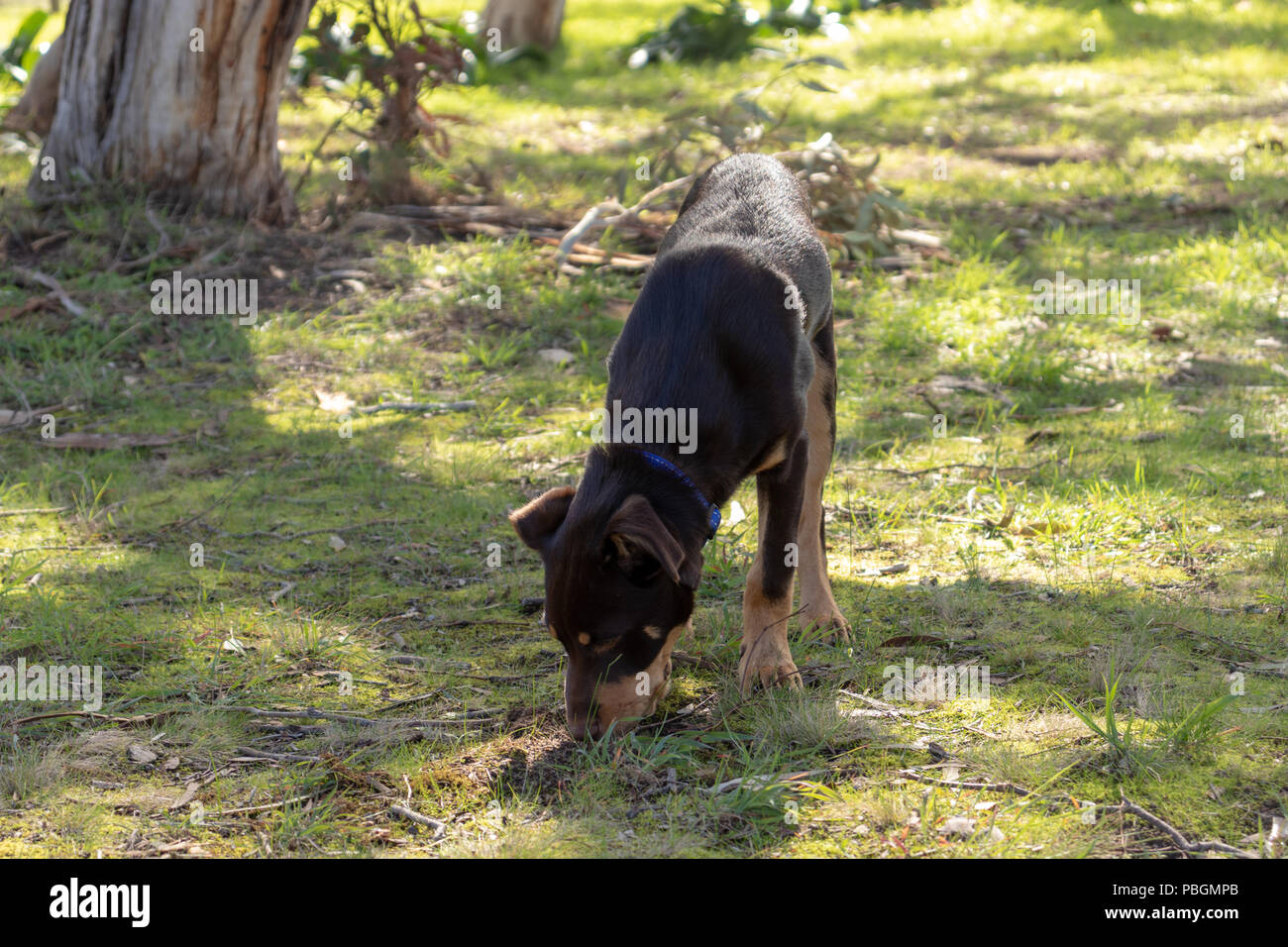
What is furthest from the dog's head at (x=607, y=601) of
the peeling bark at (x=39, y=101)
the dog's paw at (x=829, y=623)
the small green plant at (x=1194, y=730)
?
the peeling bark at (x=39, y=101)

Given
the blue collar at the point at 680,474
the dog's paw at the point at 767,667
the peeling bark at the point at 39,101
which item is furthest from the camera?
the peeling bark at the point at 39,101

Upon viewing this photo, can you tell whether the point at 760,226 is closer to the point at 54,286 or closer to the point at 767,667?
the point at 767,667

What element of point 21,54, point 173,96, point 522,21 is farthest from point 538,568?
point 522,21

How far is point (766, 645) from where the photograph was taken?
165 inches

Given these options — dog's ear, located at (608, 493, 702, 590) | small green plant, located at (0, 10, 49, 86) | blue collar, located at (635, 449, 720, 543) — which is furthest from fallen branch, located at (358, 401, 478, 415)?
small green plant, located at (0, 10, 49, 86)

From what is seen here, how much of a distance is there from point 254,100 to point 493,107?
6478 millimetres

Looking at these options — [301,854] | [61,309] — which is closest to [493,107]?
[61,309]

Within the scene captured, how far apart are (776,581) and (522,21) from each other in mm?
14948

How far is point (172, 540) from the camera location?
5.55 metres

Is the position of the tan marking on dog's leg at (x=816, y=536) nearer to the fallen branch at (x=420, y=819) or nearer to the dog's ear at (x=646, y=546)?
the dog's ear at (x=646, y=546)

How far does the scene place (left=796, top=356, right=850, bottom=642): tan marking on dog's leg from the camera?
4.64m

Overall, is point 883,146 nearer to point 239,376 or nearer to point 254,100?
point 254,100

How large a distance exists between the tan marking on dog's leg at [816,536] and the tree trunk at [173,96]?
18.3ft

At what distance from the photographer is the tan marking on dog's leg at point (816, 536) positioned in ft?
15.2
